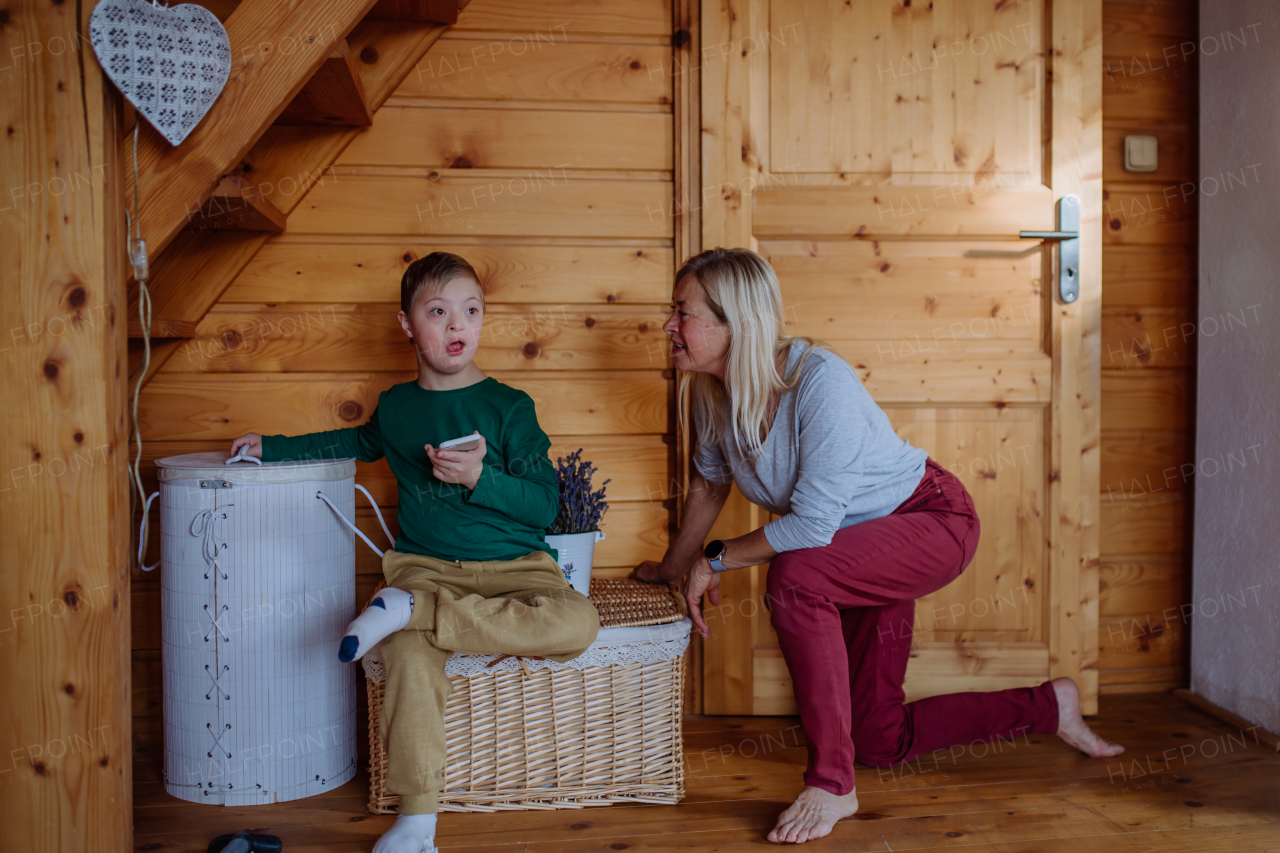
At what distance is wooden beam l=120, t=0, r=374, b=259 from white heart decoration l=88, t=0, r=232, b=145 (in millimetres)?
28

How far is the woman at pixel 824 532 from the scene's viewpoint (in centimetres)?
157

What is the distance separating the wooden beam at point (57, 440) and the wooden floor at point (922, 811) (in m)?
0.28

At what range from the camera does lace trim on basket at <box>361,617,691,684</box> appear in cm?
159

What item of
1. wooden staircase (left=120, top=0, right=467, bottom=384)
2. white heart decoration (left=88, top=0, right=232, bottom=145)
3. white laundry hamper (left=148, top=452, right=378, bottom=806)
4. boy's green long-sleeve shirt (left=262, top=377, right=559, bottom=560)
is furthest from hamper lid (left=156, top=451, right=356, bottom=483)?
white heart decoration (left=88, top=0, right=232, bottom=145)

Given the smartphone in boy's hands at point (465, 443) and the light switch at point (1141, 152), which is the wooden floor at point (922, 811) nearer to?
the smartphone in boy's hands at point (465, 443)

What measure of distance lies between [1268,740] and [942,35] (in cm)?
175

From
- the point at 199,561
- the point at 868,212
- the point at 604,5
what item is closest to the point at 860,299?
the point at 868,212

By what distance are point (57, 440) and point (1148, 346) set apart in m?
2.40

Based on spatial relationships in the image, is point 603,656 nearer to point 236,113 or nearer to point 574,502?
point 574,502

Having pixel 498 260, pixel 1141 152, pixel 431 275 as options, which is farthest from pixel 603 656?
pixel 1141 152

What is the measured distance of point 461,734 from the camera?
5.35 feet

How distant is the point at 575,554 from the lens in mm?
1795

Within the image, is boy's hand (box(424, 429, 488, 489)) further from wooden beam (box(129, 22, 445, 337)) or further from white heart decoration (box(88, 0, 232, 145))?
wooden beam (box(129, 22, 445, 337))

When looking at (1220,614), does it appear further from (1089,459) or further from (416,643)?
(416,643)
